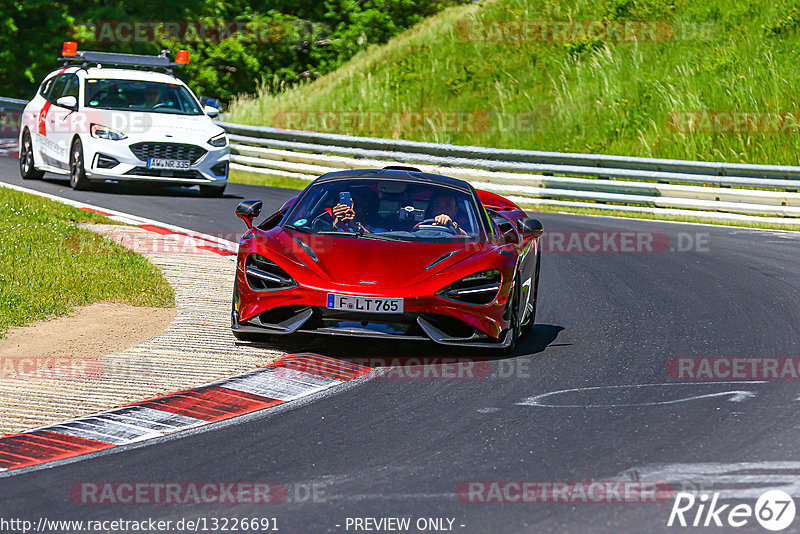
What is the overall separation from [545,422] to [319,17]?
37793mm

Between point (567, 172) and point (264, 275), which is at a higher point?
point (567, 172)

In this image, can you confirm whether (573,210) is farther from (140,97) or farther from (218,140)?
(140,97)

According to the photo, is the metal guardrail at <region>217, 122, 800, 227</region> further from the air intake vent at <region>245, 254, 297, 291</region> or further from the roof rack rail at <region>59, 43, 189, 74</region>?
the air intake vent at <region>245, 254, 297, 291</region>

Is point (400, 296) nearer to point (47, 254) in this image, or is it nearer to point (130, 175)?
point (47, 254)

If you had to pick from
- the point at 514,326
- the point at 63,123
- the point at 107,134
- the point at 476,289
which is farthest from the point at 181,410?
the point at 63,123

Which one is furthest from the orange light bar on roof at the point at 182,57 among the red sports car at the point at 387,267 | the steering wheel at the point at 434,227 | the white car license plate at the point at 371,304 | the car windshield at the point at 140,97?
the white car license plate at the point at 371,304

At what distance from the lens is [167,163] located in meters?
18.4

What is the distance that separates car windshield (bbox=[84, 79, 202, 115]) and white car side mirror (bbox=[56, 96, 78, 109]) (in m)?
0.30

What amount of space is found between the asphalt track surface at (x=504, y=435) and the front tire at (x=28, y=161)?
11713mm

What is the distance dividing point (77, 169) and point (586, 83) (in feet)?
50.5

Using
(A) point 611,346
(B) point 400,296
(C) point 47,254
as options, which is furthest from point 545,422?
(C) point 47,254

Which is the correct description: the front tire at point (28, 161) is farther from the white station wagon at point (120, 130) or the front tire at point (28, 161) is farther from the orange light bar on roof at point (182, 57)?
the orange light bar on roof at point (182, 57)

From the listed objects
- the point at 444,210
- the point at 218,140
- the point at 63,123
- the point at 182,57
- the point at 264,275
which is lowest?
the point at 264,275

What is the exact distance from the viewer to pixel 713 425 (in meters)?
6.96
